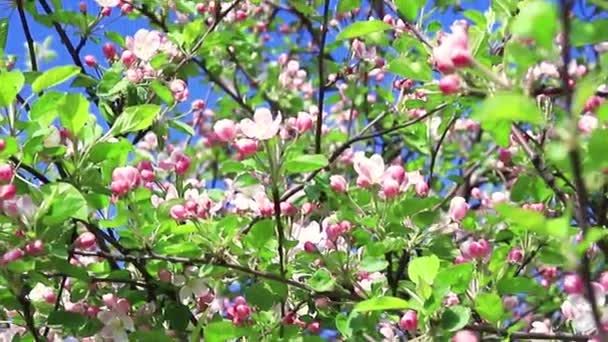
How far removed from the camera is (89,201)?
A: 183 centimetres

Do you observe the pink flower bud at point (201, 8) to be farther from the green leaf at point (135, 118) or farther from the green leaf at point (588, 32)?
the green leaf at point (588, 32)

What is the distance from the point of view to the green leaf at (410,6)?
1871mm

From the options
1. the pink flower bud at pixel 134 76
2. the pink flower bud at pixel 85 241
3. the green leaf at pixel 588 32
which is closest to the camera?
the green leaf at pixel 588 32

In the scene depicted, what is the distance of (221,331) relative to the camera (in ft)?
5.84

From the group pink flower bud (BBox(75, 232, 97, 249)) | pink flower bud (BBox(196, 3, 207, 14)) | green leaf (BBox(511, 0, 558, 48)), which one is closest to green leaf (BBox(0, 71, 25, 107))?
pink flower bud (BBox(75, 232, 97, 249))

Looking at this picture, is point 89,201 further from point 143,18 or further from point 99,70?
point 143,18

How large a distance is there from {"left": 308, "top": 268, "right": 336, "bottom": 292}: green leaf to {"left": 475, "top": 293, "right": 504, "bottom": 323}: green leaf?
0.28 metres

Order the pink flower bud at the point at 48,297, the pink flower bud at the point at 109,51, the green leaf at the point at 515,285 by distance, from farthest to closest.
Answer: the pink flower bud at the point at 109,51, the pink flower bud at the point at 48,297, the green leaf at the point at 515,285

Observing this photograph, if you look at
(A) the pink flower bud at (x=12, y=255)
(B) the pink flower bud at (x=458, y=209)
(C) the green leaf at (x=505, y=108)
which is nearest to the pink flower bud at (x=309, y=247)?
(B) the pink flower bud at (x=458, y=209)

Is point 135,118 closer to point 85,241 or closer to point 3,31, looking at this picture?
point 85,241

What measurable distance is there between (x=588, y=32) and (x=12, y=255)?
106cm

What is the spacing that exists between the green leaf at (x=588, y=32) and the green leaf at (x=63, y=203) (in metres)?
0.92

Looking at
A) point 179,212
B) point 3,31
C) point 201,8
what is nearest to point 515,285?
point 179,212

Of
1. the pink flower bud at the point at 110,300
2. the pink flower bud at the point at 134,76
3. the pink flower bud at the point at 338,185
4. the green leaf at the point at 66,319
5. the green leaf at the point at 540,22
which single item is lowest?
the green leaf at the point at 66,319
